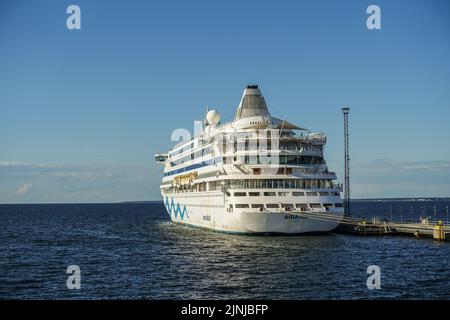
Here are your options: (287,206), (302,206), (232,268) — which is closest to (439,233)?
(302,206)

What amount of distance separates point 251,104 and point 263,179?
1852cm

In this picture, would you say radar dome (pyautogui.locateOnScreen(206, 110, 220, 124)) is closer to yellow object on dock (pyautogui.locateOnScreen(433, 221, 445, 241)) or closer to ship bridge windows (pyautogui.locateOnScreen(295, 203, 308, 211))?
ship bridge windows (pyautogui.locateOnScreen(295, 203, 308, 211))

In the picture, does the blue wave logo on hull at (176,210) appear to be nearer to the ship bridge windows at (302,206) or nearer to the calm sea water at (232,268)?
the calm sea water at (232,268)

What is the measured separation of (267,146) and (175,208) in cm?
3998

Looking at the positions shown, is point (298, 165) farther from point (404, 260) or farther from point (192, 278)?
point (192, 278)

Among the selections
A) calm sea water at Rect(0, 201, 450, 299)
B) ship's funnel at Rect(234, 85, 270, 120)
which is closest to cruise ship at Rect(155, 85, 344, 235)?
ship's funnel at Rect(234, 85, 270, 120)

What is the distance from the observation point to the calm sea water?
3397 centimetres

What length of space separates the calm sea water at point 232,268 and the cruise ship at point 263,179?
2.46 metres

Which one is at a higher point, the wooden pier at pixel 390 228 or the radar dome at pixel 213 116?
the radar dome at pixel 213 116

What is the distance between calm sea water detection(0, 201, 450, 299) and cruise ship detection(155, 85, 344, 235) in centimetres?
246

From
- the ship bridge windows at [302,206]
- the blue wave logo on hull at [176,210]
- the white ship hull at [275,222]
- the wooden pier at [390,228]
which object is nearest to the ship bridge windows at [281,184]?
the ship bridge windows at [302,206]

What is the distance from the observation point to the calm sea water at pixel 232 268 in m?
34.0

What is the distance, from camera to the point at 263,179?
59.9 meters

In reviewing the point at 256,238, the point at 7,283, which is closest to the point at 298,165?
the point at 256,238
